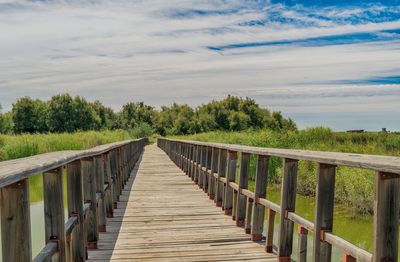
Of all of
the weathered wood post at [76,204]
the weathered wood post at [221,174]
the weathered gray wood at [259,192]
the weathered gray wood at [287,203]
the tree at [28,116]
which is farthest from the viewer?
the tree at [28,116]

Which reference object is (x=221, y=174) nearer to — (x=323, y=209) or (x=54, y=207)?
Result: (x=323, y=209)

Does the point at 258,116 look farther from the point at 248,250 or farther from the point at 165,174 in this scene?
the point at 248,250

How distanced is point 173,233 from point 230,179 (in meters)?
1.47

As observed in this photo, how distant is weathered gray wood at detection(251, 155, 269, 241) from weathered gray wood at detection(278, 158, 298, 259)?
0.80 m

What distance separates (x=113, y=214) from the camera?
691 centimetres

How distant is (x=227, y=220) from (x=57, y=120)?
265 feet

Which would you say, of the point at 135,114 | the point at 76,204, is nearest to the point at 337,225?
the point at 76,204

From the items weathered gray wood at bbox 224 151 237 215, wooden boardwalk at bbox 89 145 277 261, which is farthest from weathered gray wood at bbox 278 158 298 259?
weathered gray wood at bbox 224 151 237 215

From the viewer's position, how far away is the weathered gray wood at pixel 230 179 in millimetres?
6703

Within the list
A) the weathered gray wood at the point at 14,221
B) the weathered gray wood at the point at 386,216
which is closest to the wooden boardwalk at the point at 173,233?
the weathered gray wood at the point at 386,216

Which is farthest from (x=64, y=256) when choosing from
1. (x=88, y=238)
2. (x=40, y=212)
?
(x=40, y=212)

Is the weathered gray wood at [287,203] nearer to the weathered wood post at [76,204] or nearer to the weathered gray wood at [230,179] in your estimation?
the weathered wood post at [76,204]

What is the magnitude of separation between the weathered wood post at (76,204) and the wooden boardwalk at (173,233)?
0.45 meters

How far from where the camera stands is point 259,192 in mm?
5266
